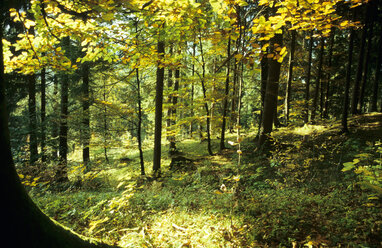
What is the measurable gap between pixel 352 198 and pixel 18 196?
581cm

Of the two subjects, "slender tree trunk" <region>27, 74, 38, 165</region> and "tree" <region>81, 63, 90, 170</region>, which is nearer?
"slender tree trunk" <region>27, 74, 38, 165</region>

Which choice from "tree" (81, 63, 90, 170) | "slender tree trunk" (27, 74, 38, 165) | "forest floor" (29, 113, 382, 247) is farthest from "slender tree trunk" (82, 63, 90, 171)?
"forest floor" (29, 113, 382, 247)

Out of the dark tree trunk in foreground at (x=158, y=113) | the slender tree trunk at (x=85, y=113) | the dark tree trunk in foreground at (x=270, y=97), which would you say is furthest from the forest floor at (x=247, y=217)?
the slender tree trunk at (x=85, y=113)

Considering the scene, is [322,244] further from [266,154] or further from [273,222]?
[266,154]

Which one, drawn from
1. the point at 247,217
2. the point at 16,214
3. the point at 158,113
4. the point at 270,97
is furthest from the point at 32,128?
the point at 270,97

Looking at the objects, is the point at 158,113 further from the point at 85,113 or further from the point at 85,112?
the point at 85,113

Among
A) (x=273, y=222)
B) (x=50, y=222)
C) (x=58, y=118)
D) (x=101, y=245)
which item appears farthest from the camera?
(x=58, y=118)

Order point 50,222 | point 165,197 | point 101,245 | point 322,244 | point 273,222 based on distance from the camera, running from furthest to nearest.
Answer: point 165,197 → point 273,222 → point 322,244 → point 101,245 → point 50,222

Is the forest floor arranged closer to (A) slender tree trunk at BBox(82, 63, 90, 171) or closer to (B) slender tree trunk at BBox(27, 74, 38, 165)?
(A) slender tree trunk at BBox(82, 63, 90, 171)

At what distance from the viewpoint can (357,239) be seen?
8.97ft

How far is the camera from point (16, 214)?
168 cm

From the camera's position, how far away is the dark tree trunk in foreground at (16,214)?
160 cm

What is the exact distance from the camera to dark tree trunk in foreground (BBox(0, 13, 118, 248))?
1.60 m

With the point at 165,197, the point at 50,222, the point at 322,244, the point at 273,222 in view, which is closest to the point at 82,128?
the point at 165,197
